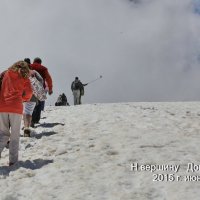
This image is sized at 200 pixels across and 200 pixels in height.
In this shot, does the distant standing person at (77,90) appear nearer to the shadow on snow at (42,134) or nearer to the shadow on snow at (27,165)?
the shadow on snow at (42,134)

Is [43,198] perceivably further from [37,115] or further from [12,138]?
[37,115]

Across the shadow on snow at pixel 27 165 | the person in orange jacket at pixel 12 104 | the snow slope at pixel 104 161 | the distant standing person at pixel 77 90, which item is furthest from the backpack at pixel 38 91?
the distant standing person at pixel 77 90

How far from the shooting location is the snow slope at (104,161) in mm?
8906

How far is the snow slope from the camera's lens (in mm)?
8906

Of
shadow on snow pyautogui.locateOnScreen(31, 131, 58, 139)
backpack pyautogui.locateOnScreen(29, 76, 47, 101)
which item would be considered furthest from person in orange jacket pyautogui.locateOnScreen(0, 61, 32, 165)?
shadow on snow pyautogui.locateOnScreen(31, 131, 58, 139)

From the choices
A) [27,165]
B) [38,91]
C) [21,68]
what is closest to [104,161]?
[27,165]

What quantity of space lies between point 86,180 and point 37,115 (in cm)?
834

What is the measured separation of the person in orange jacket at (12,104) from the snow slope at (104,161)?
0.52 m

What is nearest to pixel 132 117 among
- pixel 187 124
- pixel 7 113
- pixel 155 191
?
pixel 187 124

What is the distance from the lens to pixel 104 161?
10805 millimetres

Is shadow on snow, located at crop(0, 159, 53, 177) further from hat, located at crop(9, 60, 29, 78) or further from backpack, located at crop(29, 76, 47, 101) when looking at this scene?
backpack, located at crop(29, 76, 47, 101)

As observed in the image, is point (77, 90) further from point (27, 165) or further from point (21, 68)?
point (27, 165)

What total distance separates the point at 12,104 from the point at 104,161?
235 centimetres

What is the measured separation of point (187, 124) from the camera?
625 inches
